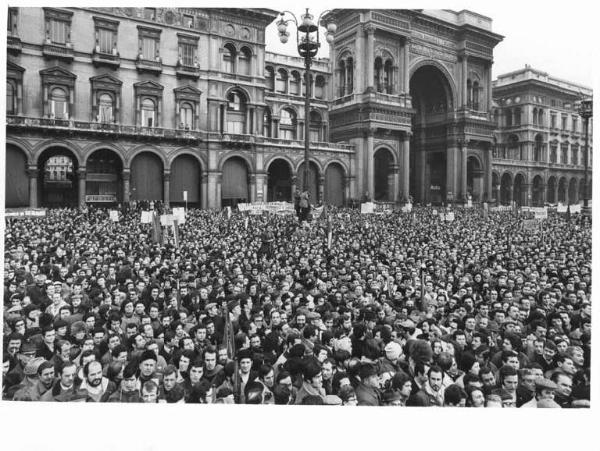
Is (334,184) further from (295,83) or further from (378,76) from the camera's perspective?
(295,83)

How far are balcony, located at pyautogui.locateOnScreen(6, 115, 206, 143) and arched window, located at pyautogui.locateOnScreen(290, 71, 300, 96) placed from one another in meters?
15.2

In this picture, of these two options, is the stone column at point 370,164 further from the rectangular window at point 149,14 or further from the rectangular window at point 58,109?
the rectangular window at point 58,109

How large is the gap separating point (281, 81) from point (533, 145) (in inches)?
1016

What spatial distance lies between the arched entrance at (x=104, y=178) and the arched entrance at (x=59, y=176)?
1.23 m

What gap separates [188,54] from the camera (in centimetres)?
3325

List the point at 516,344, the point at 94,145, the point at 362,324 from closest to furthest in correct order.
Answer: the point at 516,344 < the point at 362,324 < the point at 94,145

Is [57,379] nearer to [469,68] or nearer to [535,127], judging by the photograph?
[535,127]

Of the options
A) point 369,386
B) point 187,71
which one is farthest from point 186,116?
point 369,386

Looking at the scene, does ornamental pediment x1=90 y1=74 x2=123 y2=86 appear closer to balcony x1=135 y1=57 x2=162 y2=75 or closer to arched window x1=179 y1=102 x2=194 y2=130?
balcony x1=135 y1=57 x2=162 y2=75

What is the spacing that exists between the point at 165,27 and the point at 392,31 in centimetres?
2001

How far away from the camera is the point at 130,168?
3200 centimetres

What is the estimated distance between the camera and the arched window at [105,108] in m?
31.0

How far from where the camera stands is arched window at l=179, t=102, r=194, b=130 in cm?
3419

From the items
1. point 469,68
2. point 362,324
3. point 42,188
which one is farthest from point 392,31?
point 362,324
